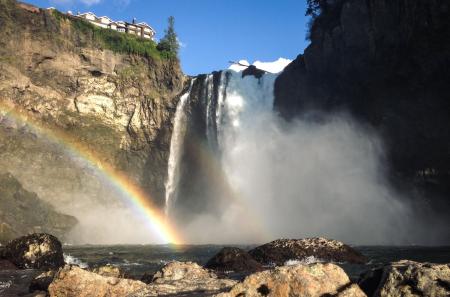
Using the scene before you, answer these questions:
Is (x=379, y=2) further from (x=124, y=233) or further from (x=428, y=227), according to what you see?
(x=124, y=233)

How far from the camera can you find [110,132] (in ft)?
172

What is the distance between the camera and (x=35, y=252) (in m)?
A: 20.2

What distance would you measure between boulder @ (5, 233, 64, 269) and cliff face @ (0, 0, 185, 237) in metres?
28.0

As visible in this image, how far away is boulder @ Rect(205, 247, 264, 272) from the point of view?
1593 centimetres

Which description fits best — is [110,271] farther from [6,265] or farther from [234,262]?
[6,265]

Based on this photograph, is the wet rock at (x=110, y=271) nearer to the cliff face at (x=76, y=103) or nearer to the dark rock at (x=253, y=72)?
the cliff face at (x=76, y=103)

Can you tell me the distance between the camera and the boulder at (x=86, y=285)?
325 inches

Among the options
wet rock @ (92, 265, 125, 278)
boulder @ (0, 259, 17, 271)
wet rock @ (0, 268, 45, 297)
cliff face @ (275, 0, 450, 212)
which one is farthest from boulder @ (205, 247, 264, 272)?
cliff face @ (275, 0, 450, 212)

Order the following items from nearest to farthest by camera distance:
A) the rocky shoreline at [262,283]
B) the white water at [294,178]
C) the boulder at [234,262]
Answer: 1. the rocky shoreline at [262,283]
2. the boulder at [234,262]
3. the white water at [294,178]

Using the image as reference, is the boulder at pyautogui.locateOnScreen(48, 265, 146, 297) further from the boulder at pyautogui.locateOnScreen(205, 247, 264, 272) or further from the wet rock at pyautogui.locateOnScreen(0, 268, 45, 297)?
the boulder at pyautogui.locateOnScreen(205, 247, 264, 272)

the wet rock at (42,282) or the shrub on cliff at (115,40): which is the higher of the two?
the shrub on cliff at (115,40)

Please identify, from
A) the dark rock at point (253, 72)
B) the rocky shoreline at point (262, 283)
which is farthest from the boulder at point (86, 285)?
the dark rock at point (253, 72)

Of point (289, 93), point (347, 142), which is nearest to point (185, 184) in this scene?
point (289, 93)

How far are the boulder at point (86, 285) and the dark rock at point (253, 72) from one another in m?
44.3
